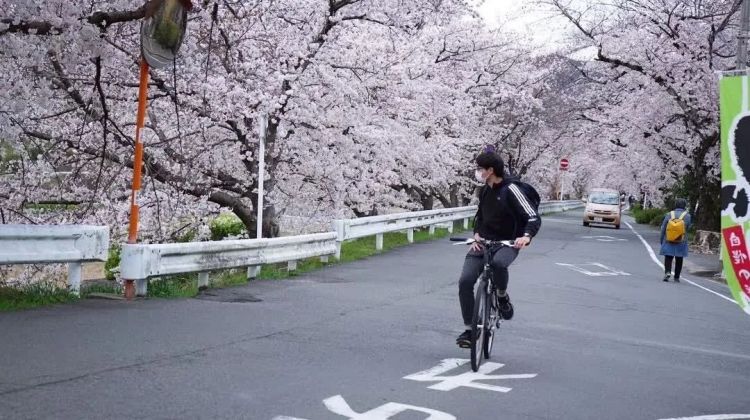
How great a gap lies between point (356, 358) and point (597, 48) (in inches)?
1011

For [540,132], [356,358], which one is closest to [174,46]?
[356,358]

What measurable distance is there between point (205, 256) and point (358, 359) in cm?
475

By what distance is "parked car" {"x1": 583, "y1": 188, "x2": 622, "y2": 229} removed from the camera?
40000 mm

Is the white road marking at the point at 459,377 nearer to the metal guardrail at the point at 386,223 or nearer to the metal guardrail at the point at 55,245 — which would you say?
the metal guardrail at the point at 55,245

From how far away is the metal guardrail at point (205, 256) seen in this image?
32.4ft

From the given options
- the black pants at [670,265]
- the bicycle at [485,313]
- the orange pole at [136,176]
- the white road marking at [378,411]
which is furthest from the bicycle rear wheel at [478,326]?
the black pants at [670,265]

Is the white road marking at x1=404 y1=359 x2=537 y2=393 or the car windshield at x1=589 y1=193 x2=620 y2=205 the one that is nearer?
the white road marking at x1=404 y1=359 x2=537 y2=393

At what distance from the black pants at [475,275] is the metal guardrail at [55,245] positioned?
4.68 meters

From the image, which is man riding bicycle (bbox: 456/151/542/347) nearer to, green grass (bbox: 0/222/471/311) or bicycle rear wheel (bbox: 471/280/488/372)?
bicycle rear wheel (bbox: 471/280/488/372)

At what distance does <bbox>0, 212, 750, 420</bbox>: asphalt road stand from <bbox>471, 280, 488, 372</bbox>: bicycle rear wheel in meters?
0.16

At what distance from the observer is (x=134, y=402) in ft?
17.1

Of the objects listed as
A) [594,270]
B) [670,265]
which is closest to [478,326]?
[670,265]

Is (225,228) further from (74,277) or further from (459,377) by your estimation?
(459,377)

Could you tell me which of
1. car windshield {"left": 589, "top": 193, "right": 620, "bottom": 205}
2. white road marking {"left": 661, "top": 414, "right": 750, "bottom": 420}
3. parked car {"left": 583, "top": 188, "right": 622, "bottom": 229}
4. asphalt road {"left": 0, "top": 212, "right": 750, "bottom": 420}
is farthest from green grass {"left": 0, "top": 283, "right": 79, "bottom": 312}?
car windshield {"left": 589, "top": 193, "right": 620, "bottom": 205}
